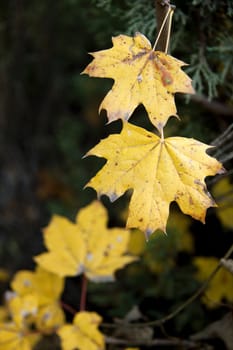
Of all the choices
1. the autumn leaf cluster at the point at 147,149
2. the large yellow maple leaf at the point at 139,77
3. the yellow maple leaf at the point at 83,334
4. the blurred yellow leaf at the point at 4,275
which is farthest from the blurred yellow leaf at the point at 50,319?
the large yellow maple leaf at the point at 139,77

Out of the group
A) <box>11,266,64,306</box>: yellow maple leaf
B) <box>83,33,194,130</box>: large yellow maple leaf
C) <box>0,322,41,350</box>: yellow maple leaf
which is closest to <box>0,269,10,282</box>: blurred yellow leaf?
<box>11,266,64,306</box>: yellow maple leaf

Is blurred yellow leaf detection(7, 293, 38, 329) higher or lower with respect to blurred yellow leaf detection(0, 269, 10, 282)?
higher

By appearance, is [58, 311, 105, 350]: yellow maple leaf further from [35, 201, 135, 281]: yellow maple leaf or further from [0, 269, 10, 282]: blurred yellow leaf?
[0, 269, 10, 282]: blurred yellow leaf

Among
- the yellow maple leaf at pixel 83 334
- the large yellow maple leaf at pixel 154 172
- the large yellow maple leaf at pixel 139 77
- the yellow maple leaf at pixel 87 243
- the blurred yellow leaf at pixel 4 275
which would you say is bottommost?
the blurred yellow leaf at pixel 4 275

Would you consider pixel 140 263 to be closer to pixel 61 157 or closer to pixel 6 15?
pixel 61 157

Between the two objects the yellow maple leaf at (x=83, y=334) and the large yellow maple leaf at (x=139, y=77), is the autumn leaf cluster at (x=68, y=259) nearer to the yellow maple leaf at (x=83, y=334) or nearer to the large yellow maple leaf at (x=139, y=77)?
the yellow maple leaf at (x=83, y=334)
